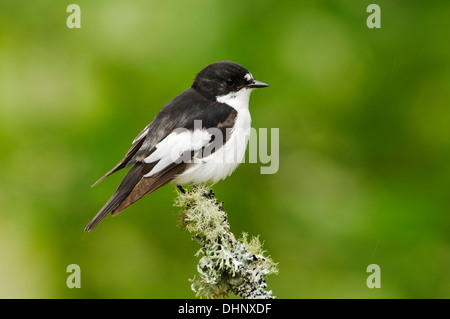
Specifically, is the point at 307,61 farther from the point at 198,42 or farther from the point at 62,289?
the point at 62,289

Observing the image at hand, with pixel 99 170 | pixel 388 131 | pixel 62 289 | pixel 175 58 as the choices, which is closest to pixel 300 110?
pixel 388 131

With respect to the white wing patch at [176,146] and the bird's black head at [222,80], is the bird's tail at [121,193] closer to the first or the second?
the white wing patch at [176,146]

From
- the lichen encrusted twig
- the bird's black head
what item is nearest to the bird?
the bird's black head

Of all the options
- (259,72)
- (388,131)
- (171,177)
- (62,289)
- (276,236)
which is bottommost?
(62,289)

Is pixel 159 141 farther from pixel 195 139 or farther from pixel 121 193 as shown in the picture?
pixel 121 193

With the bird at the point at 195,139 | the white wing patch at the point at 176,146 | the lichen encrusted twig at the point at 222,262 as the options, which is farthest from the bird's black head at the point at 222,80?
the lichen encrusted twig at the point at 222,262

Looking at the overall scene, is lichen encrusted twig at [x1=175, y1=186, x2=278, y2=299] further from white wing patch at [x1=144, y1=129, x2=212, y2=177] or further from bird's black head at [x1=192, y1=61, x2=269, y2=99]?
bird's black head at [x1=192, y1=61, x2=269, y2=99]
